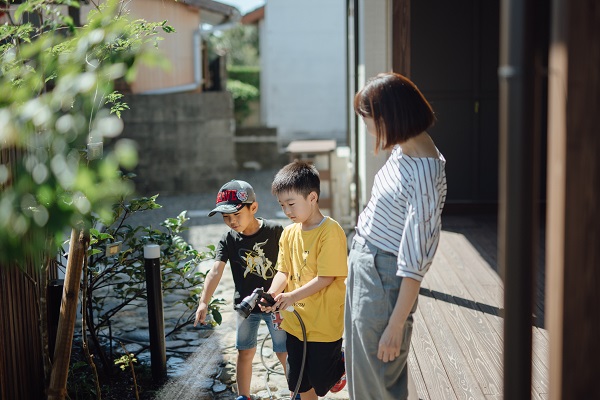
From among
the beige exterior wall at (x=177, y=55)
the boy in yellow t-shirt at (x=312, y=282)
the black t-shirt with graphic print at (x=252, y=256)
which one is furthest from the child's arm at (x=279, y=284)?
the beige exterior wall at (x=177, y=55)

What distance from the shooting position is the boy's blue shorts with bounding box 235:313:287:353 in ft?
11.9

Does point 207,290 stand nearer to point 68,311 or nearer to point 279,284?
point 279,284

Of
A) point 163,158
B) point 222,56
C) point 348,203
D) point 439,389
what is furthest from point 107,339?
point 222,56

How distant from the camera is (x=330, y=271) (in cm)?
305

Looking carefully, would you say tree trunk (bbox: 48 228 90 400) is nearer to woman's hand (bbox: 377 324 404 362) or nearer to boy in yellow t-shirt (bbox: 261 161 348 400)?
boy in yellow t-shirt (bbox: 261 161 348 400)

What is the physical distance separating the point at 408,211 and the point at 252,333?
149cm

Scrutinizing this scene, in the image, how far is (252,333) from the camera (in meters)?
3.64

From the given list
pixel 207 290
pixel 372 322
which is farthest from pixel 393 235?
pixel 207 290

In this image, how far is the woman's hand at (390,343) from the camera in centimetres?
242

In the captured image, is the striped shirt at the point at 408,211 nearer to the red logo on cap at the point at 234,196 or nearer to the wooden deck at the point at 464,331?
the red logo on cap at the point at 234,196

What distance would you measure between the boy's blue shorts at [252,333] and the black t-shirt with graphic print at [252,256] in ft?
0.16

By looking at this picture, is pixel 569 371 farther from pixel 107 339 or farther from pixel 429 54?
pixel 429 54

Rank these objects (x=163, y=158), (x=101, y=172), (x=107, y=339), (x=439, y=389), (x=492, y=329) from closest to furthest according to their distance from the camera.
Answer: (x=101, y=172)
(x=439, y=389)
(x=492, y=329)
(x=107, y=339)
(x=163, y=158)

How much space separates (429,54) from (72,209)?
7.08m
